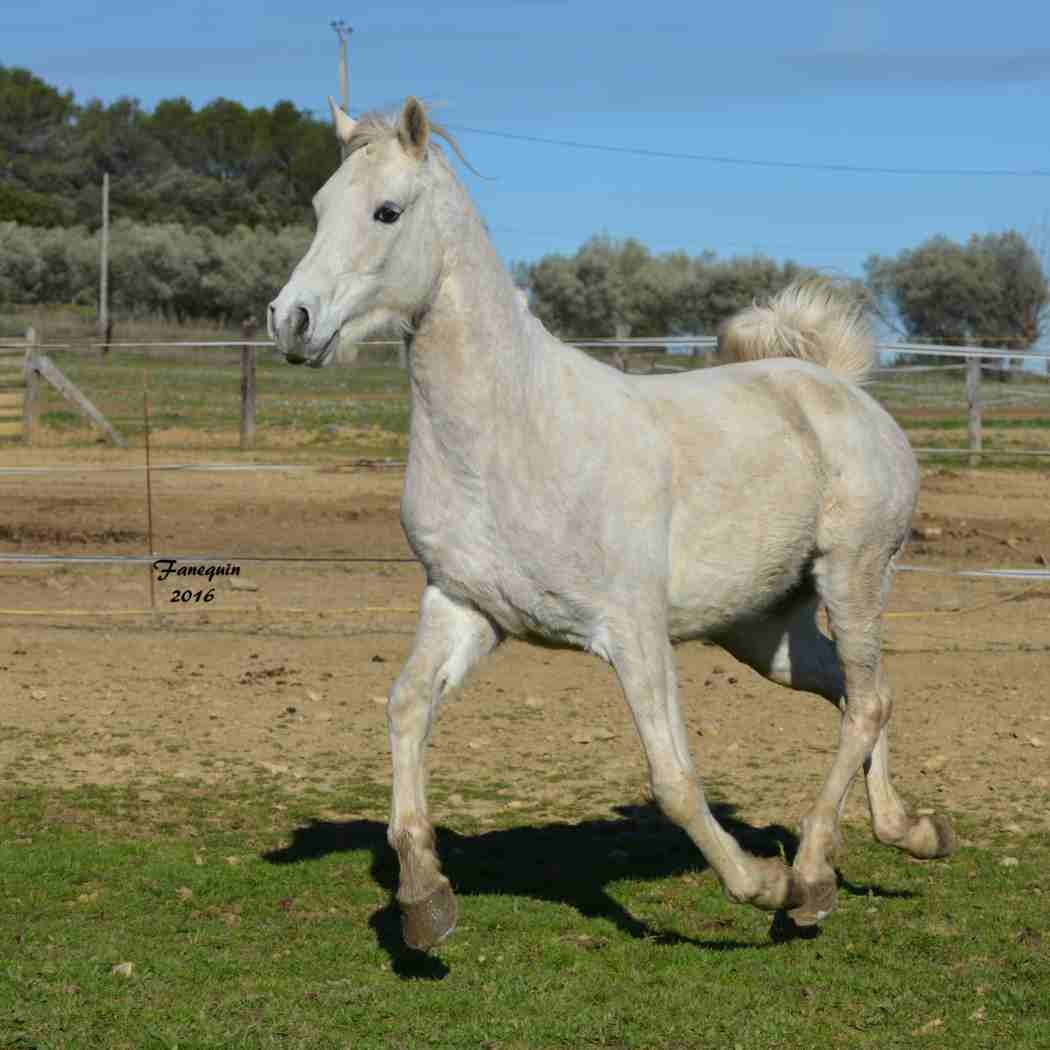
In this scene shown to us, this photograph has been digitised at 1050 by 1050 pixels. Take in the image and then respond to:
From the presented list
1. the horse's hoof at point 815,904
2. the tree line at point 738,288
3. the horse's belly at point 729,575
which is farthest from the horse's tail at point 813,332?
the tree line at point 738,288

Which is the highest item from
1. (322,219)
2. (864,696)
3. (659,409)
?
(322,219)

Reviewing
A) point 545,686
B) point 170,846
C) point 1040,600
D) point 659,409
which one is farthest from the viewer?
point 1040,600

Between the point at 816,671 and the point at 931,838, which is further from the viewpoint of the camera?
the point at 816,671

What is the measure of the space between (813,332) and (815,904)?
2.18 m

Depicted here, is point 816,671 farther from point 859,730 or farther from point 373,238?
point 373,238

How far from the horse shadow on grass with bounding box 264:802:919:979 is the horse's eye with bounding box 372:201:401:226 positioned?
2.11 meters

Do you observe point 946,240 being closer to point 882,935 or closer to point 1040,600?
point 1040,600

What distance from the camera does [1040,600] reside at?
11.8 meters

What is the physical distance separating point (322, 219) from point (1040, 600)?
28.1 ft

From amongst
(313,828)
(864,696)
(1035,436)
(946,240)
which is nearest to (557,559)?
(864,696)

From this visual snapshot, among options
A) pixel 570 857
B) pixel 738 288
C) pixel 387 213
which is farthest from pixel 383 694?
pixel 738 288

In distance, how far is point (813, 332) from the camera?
6.18m

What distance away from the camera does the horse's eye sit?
4.43 metres

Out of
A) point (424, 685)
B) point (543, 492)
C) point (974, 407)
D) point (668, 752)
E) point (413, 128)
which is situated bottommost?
point (668, 752)
